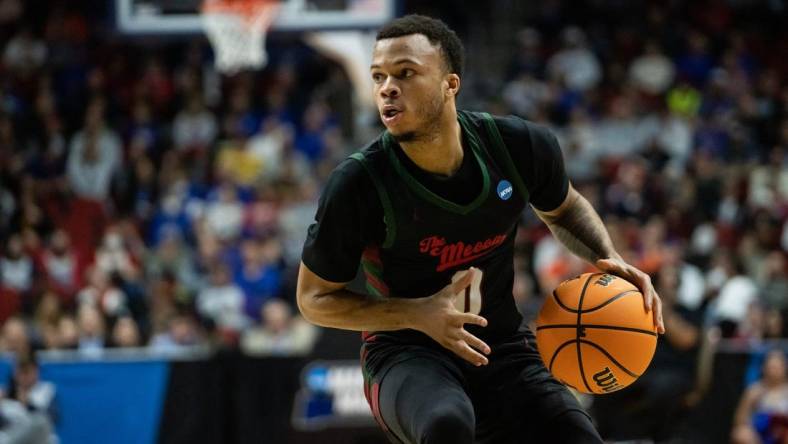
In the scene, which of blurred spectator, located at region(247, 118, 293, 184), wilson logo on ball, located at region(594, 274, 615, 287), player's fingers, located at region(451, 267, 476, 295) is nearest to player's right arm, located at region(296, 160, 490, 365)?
player's fingers, located at region(451, 267, 476, 295)

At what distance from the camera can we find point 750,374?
10.3 m

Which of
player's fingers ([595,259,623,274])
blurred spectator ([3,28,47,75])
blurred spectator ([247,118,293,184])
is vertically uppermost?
player's fingers ([595,259,623,274])

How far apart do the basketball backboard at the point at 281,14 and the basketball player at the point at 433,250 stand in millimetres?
7252

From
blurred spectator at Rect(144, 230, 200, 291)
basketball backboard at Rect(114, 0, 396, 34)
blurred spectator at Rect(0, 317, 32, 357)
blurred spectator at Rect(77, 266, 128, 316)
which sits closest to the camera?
blurred spectator at Rect(0, 317, 32, 357)

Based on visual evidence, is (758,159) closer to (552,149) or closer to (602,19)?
(602,19)

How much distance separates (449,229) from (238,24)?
818 cm

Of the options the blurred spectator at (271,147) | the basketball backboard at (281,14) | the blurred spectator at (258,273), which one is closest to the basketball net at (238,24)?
the basketball backboard at (281,14)

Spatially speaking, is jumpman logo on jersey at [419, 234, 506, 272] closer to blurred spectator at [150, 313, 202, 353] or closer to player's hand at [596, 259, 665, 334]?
player's hand at [596, 259, 665, 334]

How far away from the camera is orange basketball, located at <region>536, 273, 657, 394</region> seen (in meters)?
4.68

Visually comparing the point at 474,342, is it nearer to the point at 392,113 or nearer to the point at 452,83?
the point at 392,113

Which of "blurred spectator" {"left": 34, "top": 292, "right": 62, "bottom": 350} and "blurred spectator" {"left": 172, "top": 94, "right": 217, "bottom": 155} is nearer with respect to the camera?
"blurred spectator" {"left": 34, "top": 292, "right": 62, "bottom": 350}

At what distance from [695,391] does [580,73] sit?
7956 mm

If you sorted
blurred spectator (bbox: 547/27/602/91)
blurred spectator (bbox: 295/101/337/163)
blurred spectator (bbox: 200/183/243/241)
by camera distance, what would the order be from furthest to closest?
blurred spectator (bbox: 547/27/602/91)
blurred spectator (bbox: 295/101/337/163)
blurred spectator (bbox: 200/183/243/241)

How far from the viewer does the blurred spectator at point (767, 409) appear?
9.98 m
